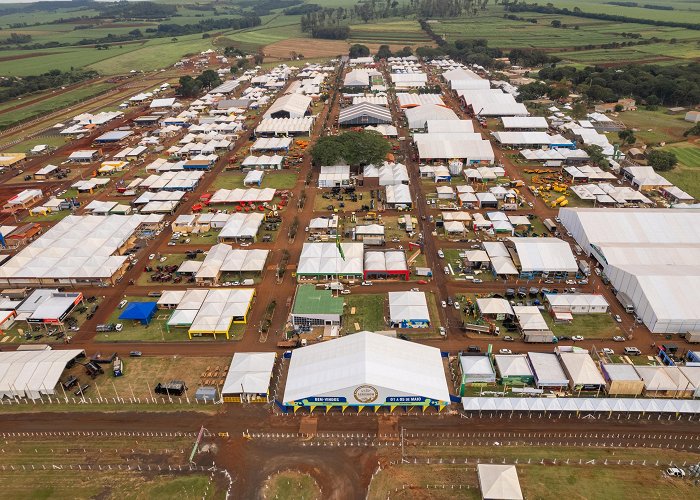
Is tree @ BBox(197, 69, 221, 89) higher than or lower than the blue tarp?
higher

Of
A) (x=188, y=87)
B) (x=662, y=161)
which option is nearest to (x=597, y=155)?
(x=662, y=161)

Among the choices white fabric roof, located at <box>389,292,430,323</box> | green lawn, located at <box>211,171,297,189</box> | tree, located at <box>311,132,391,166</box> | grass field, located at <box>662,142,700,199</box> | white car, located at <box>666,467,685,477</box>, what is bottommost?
green lawn, located at <box>211,171,297,189</box>

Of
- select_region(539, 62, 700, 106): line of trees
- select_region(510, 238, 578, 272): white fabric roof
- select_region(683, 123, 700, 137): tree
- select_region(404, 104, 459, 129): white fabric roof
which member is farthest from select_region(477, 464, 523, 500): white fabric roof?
select_region(539, 62, 700, 106): line of trees

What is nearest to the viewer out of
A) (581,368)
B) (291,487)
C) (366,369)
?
(291,487)

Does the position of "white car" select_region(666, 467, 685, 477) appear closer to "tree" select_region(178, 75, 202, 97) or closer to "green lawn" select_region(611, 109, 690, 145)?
"green lawn" select_region(611, 109, 690, 145)

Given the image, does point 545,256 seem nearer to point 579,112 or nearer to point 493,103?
point 579,112

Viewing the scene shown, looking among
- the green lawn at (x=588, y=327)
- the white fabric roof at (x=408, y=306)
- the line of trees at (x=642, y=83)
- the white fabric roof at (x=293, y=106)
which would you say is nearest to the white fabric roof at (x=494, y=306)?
the green lawn at (x=588, y=327)

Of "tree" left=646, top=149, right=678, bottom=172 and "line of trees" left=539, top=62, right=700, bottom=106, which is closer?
"tree" left=646, top=149, right=678, bottom=172
